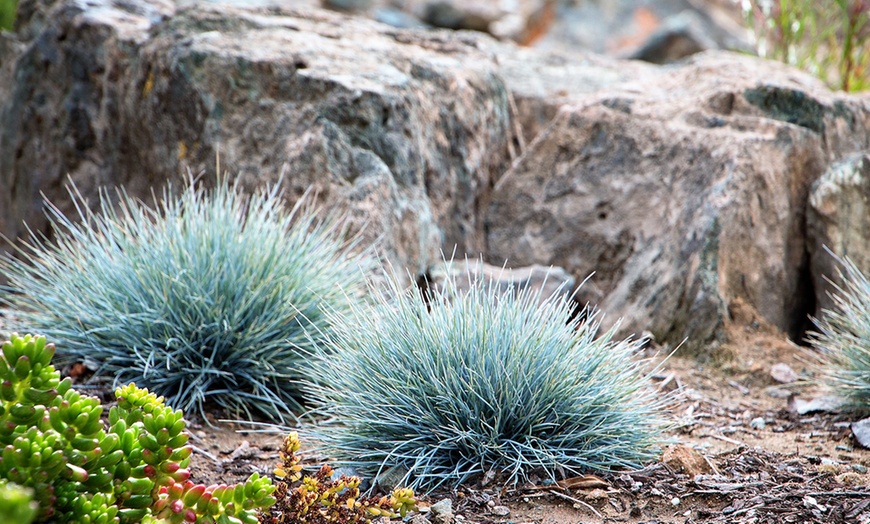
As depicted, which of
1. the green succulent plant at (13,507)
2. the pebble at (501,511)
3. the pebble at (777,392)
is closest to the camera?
the green succulent plant at (13,507)

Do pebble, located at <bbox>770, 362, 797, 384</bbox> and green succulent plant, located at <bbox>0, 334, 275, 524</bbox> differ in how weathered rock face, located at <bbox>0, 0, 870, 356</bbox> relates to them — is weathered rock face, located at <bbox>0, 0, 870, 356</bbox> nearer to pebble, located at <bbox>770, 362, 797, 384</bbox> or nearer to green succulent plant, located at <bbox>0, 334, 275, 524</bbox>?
pebble, located at <bbox>770, 362, 797, 384</bbox>

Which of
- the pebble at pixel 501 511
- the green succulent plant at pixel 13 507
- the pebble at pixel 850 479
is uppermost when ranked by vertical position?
the green succulent plant at pixel 13 507

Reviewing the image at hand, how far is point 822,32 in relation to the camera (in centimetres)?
689

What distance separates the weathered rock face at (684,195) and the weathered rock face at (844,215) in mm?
184

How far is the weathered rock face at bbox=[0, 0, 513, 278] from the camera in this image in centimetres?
433

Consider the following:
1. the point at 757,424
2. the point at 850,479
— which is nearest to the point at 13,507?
the point at 850,479

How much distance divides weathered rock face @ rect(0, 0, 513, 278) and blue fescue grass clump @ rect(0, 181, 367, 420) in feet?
2.47

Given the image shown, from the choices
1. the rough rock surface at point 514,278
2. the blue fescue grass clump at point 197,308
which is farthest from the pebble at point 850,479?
the blue fescue grass clump at point 197,308

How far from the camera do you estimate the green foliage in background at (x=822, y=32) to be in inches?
246

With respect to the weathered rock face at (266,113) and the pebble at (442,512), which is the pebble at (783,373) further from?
the pebble at (442,512)

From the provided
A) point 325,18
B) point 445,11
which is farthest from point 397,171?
point 445,11

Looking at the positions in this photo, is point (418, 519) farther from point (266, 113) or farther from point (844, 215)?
point (844, 215)

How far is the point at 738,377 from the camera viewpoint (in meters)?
3.90

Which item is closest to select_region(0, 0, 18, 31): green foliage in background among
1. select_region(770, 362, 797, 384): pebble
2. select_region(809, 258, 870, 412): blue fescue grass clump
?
select_region(770, 362, 797, 384): pebble
